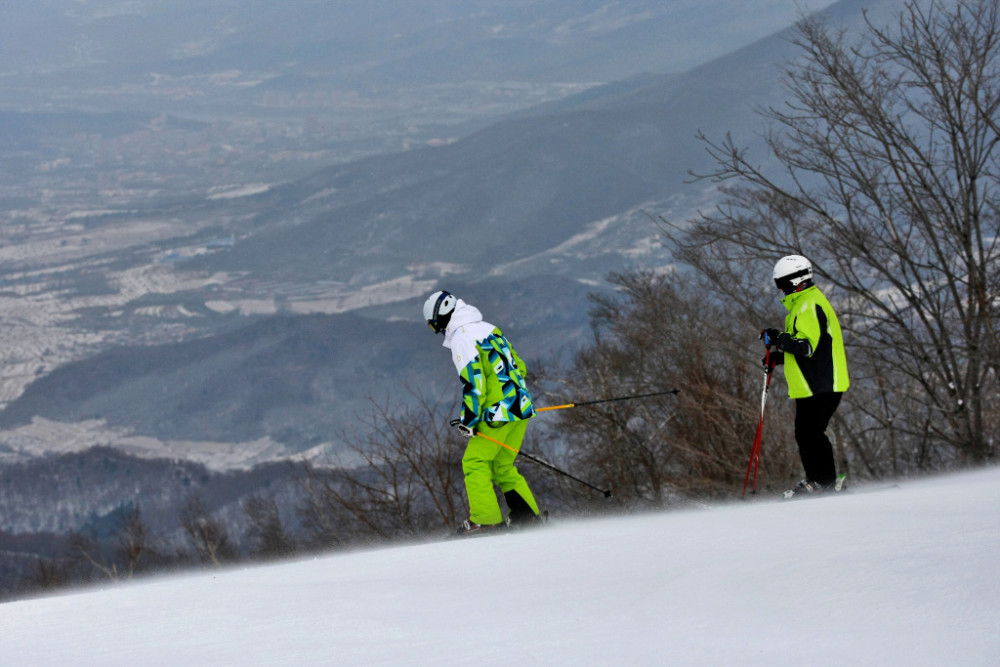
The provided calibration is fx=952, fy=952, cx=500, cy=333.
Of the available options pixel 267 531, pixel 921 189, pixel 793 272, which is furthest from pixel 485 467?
pixel 267 531

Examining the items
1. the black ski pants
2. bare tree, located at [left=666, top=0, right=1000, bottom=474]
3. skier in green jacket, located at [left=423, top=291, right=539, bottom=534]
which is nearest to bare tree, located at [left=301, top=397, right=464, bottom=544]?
bare tree, located at [left=666, top=0, right=1000, bottom=474]

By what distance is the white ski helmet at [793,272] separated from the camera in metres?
6.56

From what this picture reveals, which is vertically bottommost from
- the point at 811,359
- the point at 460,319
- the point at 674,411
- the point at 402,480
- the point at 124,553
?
the point at 124,553

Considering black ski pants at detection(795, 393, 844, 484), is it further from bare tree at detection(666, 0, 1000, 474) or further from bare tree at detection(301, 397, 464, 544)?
bare tree at detection(301, 397, 464, 544)

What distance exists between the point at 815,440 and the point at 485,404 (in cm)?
247

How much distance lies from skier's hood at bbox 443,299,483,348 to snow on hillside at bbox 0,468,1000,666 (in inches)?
62.2

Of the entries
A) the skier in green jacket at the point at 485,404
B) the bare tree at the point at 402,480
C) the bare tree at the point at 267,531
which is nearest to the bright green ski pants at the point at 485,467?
the skier in green jacket at the point at 485,404

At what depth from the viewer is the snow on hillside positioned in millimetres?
2707

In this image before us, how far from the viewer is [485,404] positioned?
21.0ft

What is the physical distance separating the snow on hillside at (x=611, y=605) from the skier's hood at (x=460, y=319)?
1580 millimetres

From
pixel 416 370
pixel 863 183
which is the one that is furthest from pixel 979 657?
pixel 416 370

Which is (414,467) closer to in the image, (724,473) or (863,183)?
(724,473)

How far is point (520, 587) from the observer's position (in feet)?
12.9

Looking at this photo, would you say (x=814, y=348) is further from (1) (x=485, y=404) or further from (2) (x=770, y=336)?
(1) (x=485, y=404)
